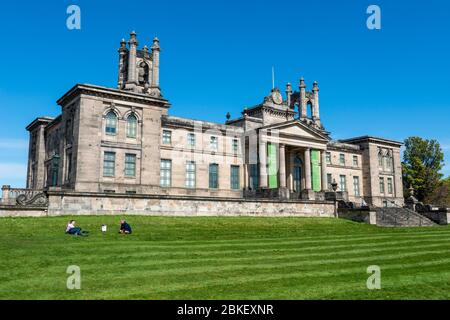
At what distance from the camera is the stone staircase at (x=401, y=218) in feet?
132

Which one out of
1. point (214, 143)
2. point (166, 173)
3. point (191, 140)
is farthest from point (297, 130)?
point (166, 173)

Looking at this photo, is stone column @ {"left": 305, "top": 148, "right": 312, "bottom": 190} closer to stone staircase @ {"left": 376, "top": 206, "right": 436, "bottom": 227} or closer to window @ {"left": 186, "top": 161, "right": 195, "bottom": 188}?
stone staircase @ {"left": 376, "top": 206, "right": 436, "bottom": 227}

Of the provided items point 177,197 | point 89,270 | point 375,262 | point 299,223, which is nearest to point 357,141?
point 299,223

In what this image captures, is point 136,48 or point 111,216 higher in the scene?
point 136,48

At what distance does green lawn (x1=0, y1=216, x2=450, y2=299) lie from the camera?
10.9 m

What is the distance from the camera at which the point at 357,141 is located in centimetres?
6769

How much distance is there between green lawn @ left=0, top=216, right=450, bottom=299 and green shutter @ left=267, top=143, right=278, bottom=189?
24.9 m

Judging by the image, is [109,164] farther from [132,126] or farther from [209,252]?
[209,252]

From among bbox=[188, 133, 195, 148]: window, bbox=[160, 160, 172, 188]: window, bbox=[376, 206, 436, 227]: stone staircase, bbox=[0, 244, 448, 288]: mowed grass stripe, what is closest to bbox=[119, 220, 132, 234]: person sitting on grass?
bbox=[0, 244, 448, 288]: mowed grass stripe

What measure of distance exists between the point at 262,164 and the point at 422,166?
42017mm

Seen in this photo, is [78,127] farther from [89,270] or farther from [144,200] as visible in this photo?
[89,270]

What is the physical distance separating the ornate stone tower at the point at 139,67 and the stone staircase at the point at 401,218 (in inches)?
1045

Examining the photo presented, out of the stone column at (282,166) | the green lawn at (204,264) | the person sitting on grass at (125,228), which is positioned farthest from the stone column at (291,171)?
the person sitting on grass at (125,228)
